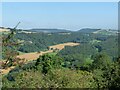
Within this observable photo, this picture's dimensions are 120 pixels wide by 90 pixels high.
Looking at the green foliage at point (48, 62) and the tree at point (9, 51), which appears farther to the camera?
the green foliage at point (48, 62)

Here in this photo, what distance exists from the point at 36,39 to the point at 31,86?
10686 centimetres

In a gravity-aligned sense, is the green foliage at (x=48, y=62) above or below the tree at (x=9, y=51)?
below

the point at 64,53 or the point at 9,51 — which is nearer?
the point at 9,51

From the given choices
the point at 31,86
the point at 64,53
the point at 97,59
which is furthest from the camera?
the point at 64,53

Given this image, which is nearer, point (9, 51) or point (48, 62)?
point (9, 51)

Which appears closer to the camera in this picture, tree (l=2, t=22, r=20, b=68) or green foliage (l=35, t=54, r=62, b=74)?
tree (l=2, t=22, r=20, b=68)

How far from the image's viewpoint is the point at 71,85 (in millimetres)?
23141

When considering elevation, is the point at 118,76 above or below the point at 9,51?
below

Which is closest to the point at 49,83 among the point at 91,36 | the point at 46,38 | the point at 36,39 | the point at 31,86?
the point at 31,86

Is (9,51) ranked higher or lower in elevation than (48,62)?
higher

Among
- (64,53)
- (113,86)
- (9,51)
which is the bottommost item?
(64,53)

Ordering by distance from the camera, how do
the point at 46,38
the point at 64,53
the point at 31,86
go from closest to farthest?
the point at 31,86, the point at 64,53, the point at 46,38

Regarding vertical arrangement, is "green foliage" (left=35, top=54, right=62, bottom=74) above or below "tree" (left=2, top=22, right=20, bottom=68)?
below

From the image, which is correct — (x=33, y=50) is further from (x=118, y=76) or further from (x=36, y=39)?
(x=118, y=76)
